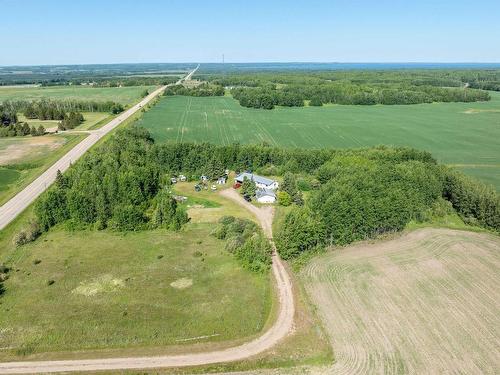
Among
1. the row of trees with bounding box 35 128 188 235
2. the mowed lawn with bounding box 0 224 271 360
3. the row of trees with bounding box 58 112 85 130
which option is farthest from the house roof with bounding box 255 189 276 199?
the row of trees with bounding box 58 112 85 130

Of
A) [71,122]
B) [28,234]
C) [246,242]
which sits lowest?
[28,234]

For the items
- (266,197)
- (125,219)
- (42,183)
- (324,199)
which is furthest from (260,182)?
(42,183)

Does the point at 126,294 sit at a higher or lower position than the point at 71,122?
lower

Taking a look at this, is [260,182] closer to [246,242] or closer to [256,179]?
[256,179]

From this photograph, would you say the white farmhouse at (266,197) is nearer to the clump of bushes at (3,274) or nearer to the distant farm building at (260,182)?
the distant farm building at (260,182)

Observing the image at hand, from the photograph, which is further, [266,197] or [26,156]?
[26,156]

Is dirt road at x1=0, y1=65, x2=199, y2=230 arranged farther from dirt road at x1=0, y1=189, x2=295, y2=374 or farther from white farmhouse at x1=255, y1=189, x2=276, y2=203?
white farmhouse at x1=255, y1=189, x2=276, y2=203
